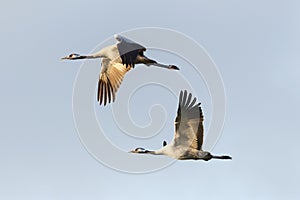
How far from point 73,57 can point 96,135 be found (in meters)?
4.88

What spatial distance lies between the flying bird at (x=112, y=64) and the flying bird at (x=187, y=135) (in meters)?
2.00

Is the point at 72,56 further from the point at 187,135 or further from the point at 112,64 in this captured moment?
the point at 187,135

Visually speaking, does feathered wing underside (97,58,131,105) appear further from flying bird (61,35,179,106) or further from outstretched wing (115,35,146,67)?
outstretched wing (115,35,146,67)

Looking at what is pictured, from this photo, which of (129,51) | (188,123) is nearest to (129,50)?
(129,51)

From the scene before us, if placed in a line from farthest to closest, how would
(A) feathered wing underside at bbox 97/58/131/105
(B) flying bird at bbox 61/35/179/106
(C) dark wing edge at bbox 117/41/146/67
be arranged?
(A) feathered wing underside at bbox 97/58/131/105 < (B) flying bird at bbox 61/35/179/106 < (C) dark wing edge at bbox 117/41/146/67

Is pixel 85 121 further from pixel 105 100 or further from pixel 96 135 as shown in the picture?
pixel 105 100

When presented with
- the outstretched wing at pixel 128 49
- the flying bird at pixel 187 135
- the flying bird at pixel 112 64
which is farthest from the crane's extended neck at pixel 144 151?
the outstretched wing at pixel 128 49

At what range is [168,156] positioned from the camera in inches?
1006

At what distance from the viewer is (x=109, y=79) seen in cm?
2808

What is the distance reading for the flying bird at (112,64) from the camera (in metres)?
24.4

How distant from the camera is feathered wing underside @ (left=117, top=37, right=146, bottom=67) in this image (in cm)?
2339

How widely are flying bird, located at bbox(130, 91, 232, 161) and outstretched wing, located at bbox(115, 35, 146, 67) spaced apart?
2091 millimetres

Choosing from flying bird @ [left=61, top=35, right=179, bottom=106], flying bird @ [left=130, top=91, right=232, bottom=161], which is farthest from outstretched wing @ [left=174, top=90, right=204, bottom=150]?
flying bird @ [left=61, top=35, right=179, bottom=106]

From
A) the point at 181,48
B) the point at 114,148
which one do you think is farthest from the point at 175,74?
the point at 114,148
